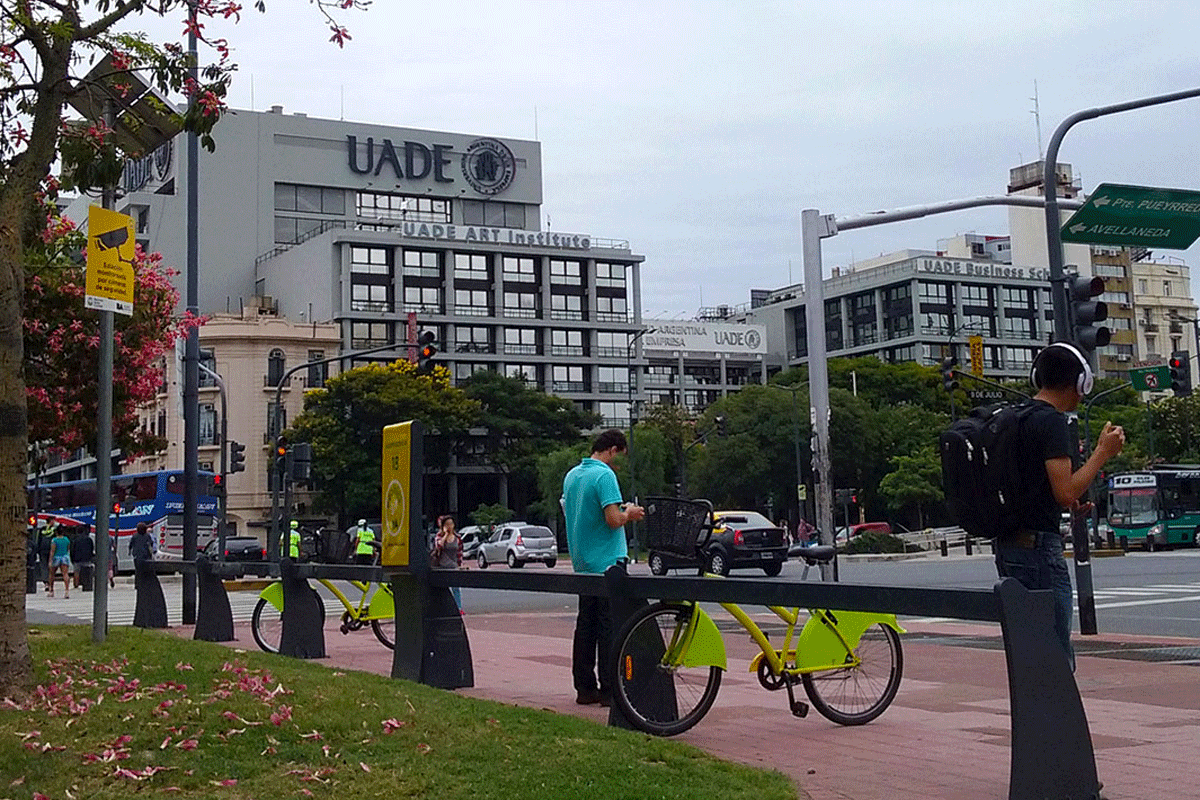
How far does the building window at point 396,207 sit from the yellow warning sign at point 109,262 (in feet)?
280

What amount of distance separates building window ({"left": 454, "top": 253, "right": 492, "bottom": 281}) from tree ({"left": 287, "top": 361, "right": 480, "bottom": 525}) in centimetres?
1349

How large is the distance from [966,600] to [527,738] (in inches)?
92.8

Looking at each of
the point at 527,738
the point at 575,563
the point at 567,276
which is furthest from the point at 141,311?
the point at 567,276

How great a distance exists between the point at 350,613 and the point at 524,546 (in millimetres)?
36093

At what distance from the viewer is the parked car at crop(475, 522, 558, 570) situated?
4988cm

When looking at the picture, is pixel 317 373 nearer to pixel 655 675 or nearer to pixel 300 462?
pixel 300 462

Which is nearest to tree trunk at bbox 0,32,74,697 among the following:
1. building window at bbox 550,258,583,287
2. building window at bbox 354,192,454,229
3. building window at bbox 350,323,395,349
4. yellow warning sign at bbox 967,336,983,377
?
yellow warning sign at bbox 967,336,983,377

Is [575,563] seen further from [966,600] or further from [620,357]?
[620,357]

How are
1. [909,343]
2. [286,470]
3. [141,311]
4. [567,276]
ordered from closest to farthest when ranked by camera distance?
[141,311] < [286,470] < [567,276] < [909,343]

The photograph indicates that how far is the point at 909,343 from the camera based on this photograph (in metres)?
109

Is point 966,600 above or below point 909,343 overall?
below

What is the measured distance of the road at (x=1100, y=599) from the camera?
17.4 metres

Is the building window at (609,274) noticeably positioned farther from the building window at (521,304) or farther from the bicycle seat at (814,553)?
the bicycle seat at (814,553)

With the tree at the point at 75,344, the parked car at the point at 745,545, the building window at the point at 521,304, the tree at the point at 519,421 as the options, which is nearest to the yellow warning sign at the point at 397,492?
the tree at the point at 75,344
